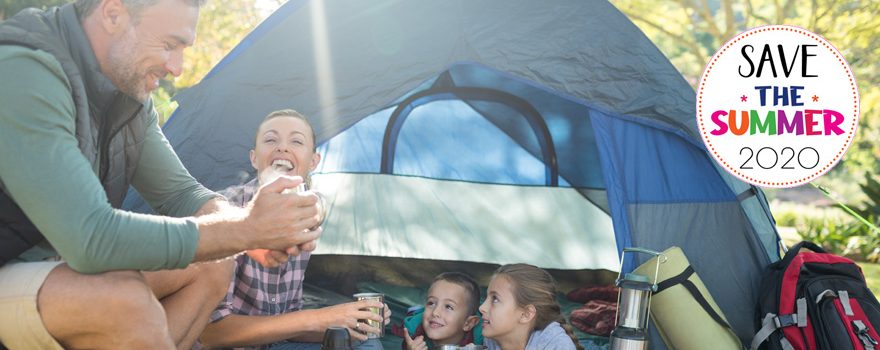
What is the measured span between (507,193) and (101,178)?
7.39 ft

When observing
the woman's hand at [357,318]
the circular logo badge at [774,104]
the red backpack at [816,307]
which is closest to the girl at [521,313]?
the woman's hand at [357,318]

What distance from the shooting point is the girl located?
2969 millimetres

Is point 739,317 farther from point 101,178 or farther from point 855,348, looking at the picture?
point 101,178

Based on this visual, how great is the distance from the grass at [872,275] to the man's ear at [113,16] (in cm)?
571

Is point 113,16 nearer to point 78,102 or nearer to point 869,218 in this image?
point 78,102

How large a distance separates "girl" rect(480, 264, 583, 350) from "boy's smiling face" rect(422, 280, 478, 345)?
0.15 m

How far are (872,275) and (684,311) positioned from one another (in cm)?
480

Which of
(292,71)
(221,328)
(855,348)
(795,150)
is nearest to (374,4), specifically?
(292,71)

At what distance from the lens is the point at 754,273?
314 cm

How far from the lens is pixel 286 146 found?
2.80 metres

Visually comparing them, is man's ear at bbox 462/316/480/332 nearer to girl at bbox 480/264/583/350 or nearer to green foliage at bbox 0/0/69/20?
girl at bbox 480/264/583/350

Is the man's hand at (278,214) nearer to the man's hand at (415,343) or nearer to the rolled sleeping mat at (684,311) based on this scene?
the man's hand at (415,343)

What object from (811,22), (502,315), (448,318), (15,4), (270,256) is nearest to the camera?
(270,256)

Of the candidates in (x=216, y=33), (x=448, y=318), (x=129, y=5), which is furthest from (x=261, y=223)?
(x=216, y=33)
